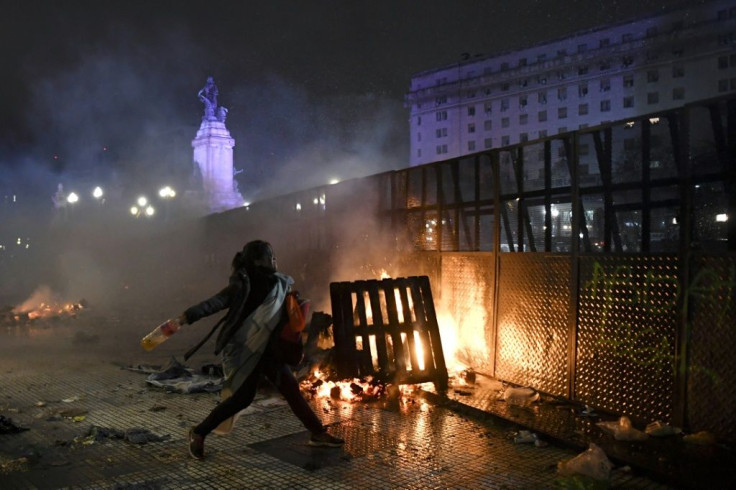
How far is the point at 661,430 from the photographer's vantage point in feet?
16.8

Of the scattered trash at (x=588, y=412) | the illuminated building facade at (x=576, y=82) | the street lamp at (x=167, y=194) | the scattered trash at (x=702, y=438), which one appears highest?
the illuminated building facade at (x=576, y=82)

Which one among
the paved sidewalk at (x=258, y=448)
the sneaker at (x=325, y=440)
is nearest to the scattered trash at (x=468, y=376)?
the paved sidewalk at (x=258, y=448)

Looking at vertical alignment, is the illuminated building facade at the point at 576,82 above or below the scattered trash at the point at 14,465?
above

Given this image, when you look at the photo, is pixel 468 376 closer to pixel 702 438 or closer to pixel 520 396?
pixel 520 396

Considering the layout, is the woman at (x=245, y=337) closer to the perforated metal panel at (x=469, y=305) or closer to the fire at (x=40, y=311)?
the perforated metal panel at (x=469, y=305)

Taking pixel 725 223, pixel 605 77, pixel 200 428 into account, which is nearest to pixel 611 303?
pixel 725 223

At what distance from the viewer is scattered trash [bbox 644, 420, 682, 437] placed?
511cm

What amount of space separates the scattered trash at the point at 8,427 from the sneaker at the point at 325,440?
10.2 ft

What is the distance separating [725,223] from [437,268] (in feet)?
15.1

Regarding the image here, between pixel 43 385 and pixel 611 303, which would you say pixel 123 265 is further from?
pixel 611 303

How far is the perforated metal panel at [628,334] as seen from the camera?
530 centimetres

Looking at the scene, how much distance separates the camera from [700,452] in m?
4.74

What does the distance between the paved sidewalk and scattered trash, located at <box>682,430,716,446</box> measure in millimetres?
858

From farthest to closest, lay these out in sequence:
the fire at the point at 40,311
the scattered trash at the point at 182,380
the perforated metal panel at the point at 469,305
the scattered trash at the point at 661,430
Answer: the fire at the point at 40,311 → the perforated metal panel at the point at 469,305 → the scattered trash at the point at 182,380 → the scattered trash at the point at 661,430
